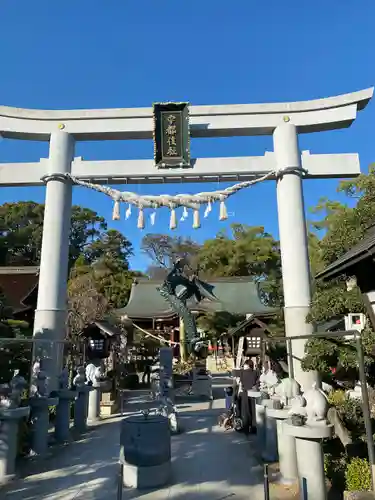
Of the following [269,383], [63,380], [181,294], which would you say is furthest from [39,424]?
[181,294]

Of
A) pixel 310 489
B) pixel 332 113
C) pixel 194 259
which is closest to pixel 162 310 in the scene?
pixel 194 259

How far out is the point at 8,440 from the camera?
5891 millimetres

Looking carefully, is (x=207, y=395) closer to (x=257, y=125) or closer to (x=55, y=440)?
(x=55, y=440)

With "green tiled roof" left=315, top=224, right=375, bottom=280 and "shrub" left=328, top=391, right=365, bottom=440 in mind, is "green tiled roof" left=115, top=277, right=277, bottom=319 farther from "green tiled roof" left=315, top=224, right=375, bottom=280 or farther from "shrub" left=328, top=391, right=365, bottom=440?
"green tiled roof" left=315, top=224, right=375, bottom=280

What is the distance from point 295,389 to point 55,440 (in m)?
5.28

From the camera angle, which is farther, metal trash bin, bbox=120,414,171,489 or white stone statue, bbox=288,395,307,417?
metal trash bin, bbox=120,414,171,489

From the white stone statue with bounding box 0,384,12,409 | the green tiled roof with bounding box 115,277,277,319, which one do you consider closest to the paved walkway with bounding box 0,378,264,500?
the white stone statue with bounding box 0,384,12,409

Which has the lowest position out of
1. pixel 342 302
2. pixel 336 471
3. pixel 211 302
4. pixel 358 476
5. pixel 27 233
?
pixel 336 471

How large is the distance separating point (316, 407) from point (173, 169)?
6.91 metres

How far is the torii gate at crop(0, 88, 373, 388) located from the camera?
31.5 feet

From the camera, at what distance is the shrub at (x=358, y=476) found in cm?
449

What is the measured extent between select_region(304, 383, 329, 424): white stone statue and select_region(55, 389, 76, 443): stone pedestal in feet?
17.9

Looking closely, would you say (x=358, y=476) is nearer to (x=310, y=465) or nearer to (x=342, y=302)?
(x=310, y=465)

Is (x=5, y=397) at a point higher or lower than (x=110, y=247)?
lower
